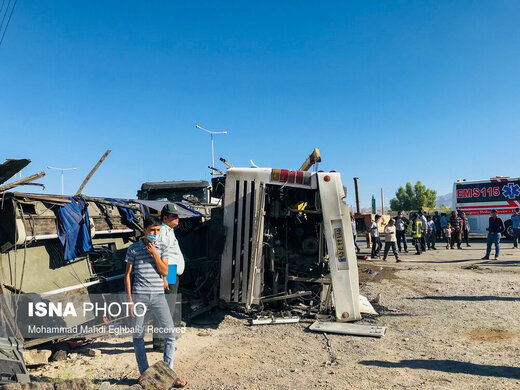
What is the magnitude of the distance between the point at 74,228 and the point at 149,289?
2.45 meters

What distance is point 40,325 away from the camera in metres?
4.93

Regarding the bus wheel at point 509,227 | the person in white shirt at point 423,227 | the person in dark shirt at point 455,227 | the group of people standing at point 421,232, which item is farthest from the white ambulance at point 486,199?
the person in white shirt at point 423,227

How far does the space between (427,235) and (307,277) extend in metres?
12.1

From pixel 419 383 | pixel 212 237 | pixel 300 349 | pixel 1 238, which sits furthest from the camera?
pixel 212 237

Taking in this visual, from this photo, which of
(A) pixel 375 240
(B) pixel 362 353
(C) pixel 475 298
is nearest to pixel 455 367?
(B) pixel 362 353

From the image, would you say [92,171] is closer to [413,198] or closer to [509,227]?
[509,227]

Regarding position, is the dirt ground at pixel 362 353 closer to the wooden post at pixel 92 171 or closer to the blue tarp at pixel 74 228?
the blue tarp at pixel 74 228

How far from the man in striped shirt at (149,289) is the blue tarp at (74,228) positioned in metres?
2.06

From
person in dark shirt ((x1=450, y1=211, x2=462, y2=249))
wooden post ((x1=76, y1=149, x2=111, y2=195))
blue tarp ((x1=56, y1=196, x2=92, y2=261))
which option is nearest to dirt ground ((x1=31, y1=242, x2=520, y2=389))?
blue tarp ((x1=56, y1=196, x2=92, y2=261))

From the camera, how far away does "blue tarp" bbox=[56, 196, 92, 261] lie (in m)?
5.46

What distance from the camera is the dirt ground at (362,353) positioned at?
404 centimetres

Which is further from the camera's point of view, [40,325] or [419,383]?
[40,325]

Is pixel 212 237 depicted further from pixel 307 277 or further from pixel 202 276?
pixel 307 277

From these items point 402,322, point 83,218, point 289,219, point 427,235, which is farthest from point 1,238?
point 427,235
